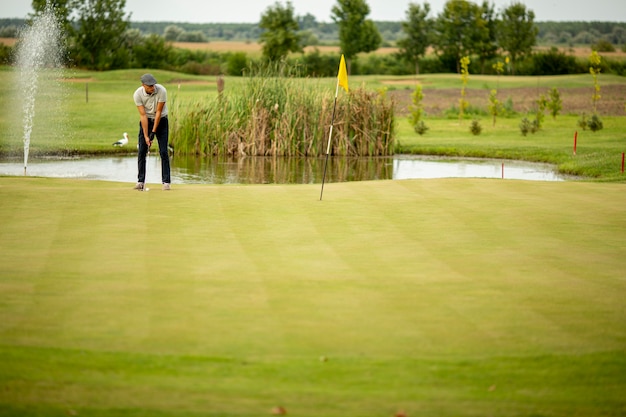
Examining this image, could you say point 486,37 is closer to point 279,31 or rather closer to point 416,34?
point 416,34

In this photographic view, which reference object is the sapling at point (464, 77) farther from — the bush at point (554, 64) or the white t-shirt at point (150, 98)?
the bush at point (554, 64)

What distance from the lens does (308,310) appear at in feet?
23.2

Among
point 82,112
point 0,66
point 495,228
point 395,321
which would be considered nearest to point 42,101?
point 82,112

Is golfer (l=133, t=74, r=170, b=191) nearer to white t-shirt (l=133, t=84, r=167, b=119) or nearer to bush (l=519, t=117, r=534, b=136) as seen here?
white t-shirt (l=133, t=84, r=167, b=119)

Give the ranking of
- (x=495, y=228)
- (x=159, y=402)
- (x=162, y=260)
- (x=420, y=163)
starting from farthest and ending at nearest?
(x=420, y=163) → (x=495, y=228) → (x=162, y=260) → (x=159, y=402)

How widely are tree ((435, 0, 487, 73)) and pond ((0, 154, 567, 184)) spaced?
49742mm

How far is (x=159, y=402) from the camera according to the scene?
5.38 meters

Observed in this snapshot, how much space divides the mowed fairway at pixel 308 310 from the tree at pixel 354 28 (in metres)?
62.4

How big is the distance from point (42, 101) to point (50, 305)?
34.8m

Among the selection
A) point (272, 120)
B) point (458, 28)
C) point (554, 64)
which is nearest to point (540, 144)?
point (272, 120)

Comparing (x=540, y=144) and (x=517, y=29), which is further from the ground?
(x=517, y=29)

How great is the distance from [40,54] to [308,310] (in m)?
47.8

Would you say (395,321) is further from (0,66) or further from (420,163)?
(0,66)

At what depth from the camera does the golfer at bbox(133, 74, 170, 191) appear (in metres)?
13.4
